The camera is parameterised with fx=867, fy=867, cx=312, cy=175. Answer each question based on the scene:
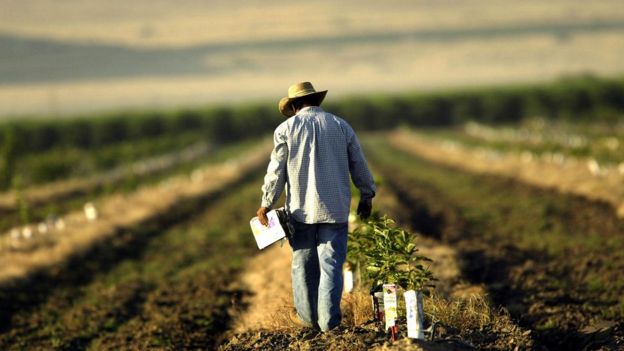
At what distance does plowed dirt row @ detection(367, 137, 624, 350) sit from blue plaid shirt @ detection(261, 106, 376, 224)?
2124 mm

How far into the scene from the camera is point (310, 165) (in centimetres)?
704

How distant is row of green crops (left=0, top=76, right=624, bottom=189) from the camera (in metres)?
59.8

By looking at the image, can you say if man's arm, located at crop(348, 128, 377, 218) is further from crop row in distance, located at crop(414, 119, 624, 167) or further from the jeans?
crop row in distance, located at crop(414, 119, 624, 167)

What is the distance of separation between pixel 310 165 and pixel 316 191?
8.8 inches

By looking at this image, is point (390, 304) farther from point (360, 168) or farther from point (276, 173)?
point (276, 173)

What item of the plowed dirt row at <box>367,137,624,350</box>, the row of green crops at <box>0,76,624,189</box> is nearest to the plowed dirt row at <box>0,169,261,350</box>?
the plowed dirt row at <box>367,137,624,350</box>

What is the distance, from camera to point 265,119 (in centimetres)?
6406

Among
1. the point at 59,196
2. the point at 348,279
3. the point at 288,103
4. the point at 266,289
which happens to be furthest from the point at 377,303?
the point at 59,196

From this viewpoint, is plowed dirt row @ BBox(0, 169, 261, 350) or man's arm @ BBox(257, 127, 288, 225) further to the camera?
plowed dirt row @ BBox(0, 169, 261, 350)

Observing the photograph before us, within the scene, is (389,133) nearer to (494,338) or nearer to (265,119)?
(265,119)

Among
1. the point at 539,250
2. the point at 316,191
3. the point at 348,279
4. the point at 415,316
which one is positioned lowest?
the point at 539,250

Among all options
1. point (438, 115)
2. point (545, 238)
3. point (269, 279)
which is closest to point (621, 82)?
point (438, 115)

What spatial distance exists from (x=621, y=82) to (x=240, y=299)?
196 ft

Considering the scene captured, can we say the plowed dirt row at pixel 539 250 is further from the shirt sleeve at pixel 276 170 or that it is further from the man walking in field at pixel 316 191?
the shirt sleeve at pixel 276 170
